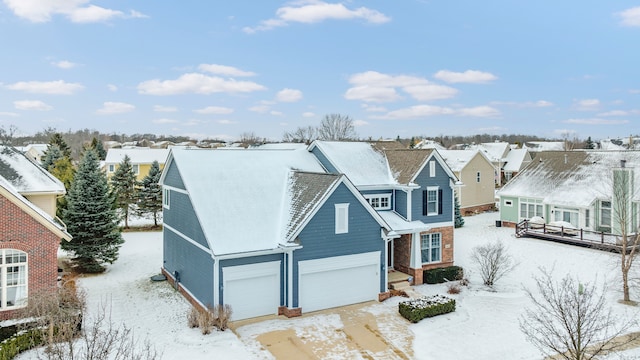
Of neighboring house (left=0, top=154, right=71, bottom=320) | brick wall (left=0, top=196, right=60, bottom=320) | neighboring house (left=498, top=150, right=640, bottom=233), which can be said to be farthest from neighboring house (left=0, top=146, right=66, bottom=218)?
neighboring house (left=498, top=150, right=640, bottom=233)

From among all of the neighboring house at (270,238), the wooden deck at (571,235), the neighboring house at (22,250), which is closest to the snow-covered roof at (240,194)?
the neighboring house at (270,238)

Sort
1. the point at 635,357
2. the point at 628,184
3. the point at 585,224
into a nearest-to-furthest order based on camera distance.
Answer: the point at 635,357 < the point at 628,184 < the point at 585,224

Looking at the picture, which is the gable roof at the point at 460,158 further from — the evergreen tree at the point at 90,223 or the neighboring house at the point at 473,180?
the evergreen tree at the point at 90,223

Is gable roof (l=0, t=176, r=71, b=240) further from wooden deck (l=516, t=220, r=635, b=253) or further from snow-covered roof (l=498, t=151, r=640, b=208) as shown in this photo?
snow-covered roof (l=498, t=151, r=640, b=208)

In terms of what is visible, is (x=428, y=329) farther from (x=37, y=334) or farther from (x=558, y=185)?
(x=558, y=185)

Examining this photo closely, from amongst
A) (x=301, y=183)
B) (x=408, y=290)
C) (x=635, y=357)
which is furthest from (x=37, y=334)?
(x=635, y=357)

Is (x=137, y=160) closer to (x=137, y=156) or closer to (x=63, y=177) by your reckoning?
(x=137, y=156)

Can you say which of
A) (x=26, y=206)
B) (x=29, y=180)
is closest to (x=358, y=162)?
(x=26, y=206)
